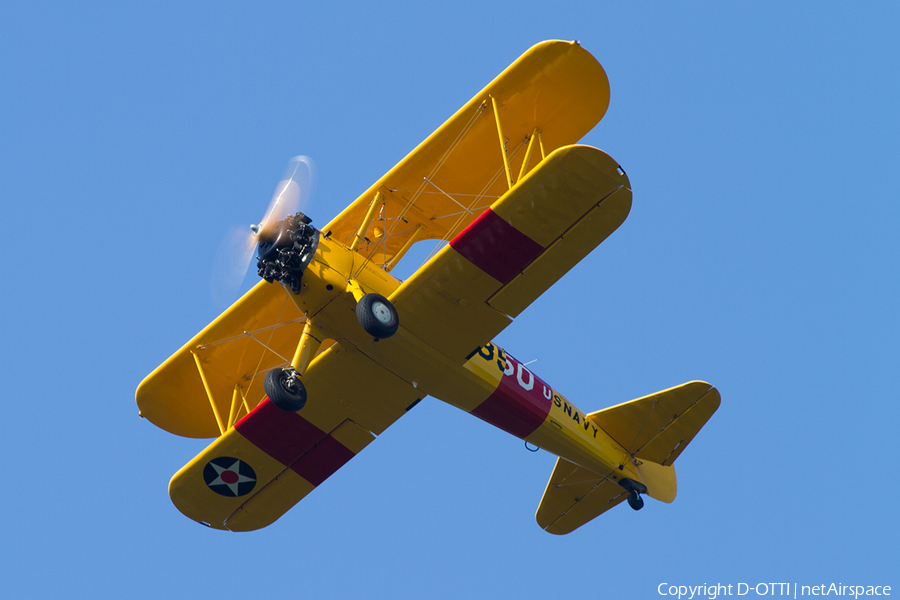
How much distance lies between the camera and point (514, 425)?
13977mm

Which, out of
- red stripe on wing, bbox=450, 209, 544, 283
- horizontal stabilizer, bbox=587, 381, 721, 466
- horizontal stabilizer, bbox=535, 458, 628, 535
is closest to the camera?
red stripe on wing, bbox=450, 209, 544, 283

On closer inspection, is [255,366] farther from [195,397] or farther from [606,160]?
[606,160]

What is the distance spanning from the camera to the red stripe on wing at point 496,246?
462 inches

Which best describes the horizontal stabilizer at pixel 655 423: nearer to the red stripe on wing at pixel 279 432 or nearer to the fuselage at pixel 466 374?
the fuselage at pixel 466 374

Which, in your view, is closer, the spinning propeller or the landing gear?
the spinning propeller

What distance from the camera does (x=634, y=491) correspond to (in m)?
15.3

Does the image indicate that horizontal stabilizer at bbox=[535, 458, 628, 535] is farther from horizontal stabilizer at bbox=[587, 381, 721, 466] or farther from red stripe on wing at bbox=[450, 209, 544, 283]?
red stripe on wing at bbox=[450, 209, 544, 283]

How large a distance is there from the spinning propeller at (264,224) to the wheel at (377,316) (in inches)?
59.3

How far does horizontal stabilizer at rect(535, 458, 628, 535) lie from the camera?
15633 mm

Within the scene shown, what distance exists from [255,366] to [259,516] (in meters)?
2.15

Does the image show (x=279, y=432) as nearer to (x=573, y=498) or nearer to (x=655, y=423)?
(x=573, y=498)

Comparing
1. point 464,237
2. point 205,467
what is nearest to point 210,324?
point 205,467

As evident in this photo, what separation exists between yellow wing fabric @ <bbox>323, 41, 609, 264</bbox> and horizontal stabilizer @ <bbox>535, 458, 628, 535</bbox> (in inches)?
171

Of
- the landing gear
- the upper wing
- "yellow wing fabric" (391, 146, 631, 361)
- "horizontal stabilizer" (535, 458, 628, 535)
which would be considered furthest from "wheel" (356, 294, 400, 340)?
the landing gear
